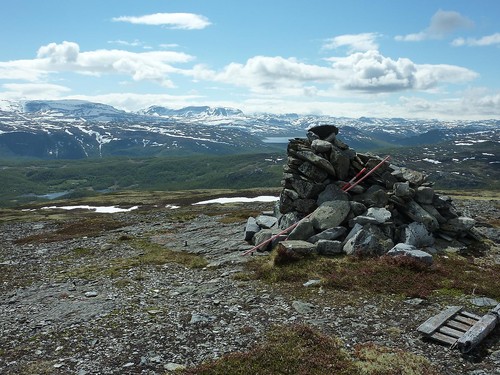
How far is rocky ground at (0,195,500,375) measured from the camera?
634 inches

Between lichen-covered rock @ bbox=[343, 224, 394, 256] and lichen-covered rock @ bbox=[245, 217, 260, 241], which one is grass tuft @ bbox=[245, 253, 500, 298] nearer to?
lichen-covered rock @ bbox=[343, 224, 394, 256]

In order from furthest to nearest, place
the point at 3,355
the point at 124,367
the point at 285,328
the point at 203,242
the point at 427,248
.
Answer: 1. the point at 203,242
2. the point at 427,248
3. the point at 285,328
4. the point at 3,355
5. the point at 124,367

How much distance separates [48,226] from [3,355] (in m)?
52.2

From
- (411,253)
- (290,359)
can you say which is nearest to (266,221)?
(411,253)

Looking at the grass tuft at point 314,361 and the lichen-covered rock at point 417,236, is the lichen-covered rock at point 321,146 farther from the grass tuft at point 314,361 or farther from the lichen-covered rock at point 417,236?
the grass tuft at point 314,361

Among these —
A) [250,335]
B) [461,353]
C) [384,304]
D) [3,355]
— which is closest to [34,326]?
[3,355]

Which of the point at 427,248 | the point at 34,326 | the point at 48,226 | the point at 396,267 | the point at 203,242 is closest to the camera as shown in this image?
the point at 34,326

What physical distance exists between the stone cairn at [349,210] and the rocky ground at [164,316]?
426 cm

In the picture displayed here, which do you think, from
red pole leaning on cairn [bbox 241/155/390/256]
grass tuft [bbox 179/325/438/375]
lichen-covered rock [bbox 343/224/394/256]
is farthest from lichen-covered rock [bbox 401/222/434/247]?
grass tuft [bbox 179/325/438/375]

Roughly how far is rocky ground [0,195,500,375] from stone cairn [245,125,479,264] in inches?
168

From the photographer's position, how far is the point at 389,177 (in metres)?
35.3

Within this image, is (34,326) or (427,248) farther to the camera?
(427,248)

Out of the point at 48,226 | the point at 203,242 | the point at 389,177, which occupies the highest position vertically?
the point at 389,177

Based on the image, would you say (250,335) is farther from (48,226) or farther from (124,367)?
(48,226)
